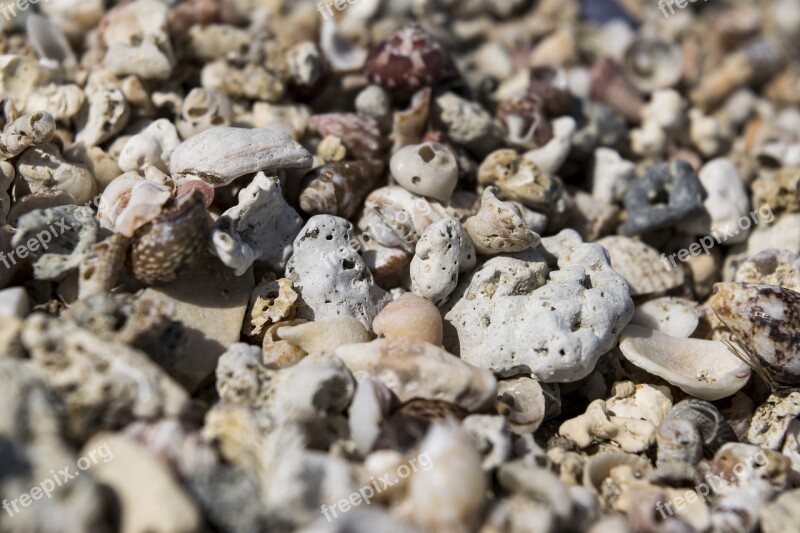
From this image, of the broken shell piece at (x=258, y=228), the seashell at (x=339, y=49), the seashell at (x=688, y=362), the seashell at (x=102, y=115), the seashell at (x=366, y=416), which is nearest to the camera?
the seashell at (x=366, y=416)

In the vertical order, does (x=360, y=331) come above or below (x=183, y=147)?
below

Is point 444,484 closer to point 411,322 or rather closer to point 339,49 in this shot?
point 411,322

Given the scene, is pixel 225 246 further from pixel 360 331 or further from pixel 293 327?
pixel 360 331

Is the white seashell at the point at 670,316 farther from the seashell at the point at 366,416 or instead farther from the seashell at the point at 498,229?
the seashell at the point at 366,416

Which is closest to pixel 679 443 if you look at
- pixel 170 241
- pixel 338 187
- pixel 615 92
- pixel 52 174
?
pixel 338 187

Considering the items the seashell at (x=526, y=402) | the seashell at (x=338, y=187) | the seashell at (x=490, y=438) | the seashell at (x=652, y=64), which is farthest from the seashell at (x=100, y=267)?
the seashell at (x=652, y=64)

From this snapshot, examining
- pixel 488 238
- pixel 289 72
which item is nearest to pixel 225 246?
pixel 488 238
